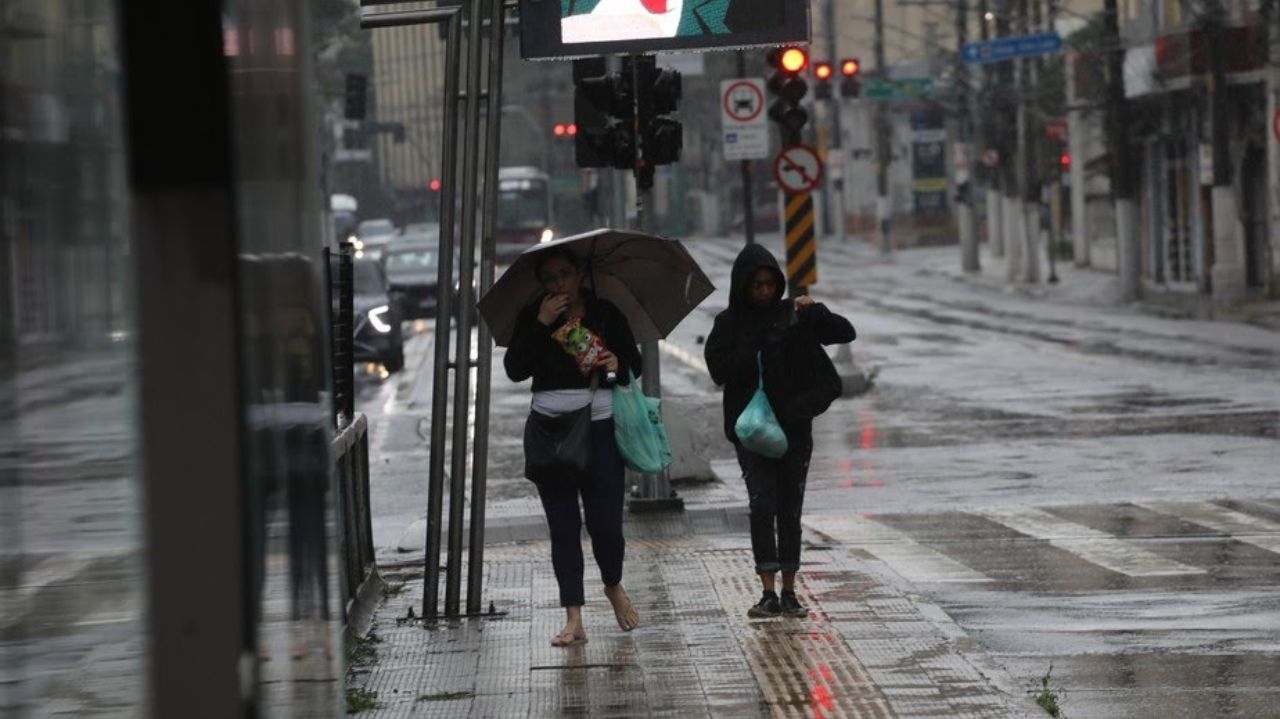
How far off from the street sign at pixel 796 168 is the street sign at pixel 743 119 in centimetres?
129

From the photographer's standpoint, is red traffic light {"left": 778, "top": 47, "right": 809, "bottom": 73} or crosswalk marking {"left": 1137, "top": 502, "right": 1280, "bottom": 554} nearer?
crosswalk marking {"left": 1137, "top": 502, "right": 1280, "bottom": 554}

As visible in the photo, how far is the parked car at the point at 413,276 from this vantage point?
150ft

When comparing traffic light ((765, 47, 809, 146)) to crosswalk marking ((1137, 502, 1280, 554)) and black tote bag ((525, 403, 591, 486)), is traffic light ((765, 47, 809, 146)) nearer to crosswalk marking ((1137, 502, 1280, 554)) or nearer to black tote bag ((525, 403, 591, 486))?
crosswalk marking ((1137, 502, 1280, 554))

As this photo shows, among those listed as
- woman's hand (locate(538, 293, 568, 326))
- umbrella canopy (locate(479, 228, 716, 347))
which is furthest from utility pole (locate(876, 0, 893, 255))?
woman's hand (locate(538, 293, 568, 326))

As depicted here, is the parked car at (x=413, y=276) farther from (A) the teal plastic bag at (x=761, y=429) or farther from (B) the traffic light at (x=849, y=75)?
(A) the teal plastic bag at (x=761, y=429)

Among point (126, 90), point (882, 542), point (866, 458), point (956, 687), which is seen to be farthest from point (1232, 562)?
point (126, 90)

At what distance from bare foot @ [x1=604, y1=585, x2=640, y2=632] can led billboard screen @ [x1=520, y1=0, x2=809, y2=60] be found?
3.85 meters

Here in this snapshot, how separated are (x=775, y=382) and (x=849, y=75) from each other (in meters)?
37.6

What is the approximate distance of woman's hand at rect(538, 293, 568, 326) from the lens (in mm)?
9195

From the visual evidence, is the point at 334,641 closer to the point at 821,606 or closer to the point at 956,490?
the point at 821,606

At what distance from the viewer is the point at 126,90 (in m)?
2.42

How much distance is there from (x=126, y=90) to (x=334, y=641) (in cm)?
117

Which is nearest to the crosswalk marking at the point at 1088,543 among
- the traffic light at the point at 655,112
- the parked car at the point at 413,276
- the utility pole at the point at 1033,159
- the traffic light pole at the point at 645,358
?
the traffic light pole at the point at 645,358

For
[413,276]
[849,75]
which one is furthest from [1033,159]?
[413,276]
